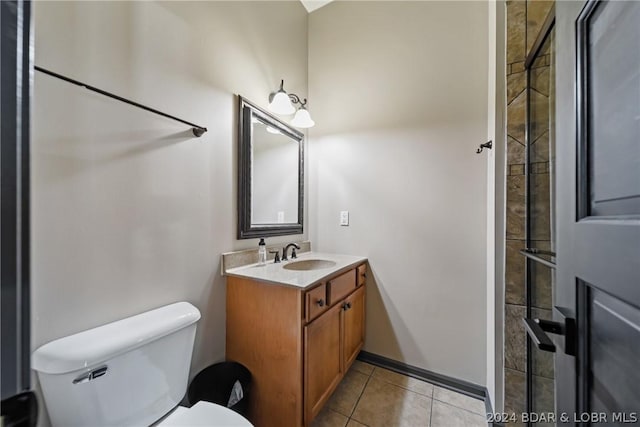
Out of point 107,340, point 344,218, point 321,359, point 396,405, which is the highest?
point 344,218

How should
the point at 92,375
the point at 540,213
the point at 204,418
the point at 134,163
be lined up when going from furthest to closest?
the point at 540,213 < the point at 134,163 < the point at 204,418 < the point at 92,375

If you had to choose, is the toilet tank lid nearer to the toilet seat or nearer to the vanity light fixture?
the toilet seat

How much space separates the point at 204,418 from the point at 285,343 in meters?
0.40

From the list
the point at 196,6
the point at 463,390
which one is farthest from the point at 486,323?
the point at 196,6

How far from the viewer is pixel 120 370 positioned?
0.80 meters

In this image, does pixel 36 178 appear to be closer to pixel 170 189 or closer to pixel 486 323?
pixel 170 189

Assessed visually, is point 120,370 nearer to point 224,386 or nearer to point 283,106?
point 224,386

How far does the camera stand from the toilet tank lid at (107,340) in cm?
70

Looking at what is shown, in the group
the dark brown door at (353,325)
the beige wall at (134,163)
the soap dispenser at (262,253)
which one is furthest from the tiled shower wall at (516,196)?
the beige wall at (134,163)

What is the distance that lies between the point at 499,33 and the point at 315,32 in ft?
4.89

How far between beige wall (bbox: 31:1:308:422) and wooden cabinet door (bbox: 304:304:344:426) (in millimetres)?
528

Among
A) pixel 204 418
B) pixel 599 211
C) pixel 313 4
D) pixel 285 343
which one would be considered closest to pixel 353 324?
pixel 285 343

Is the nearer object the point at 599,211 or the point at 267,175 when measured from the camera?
the point at 599,211

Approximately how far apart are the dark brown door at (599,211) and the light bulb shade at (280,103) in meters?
1.37
